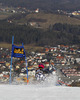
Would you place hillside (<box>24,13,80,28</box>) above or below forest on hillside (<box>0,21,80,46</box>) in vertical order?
above

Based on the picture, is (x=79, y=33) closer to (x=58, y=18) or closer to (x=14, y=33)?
(x=14, y=33)

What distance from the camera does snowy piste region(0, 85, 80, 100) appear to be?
147 inches

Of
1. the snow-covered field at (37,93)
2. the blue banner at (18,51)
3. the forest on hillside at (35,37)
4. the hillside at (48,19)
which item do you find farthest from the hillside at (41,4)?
the snow-covered field at (37,93)

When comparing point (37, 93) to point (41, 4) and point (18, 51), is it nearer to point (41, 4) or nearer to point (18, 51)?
point (18, 51)

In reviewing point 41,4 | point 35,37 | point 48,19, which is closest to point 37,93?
point 35,37

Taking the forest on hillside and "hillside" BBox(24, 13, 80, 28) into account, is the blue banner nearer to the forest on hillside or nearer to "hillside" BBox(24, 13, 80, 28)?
the forest on hillside

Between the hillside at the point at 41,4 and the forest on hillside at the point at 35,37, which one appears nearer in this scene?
the forest on hillside at the point at 35,37

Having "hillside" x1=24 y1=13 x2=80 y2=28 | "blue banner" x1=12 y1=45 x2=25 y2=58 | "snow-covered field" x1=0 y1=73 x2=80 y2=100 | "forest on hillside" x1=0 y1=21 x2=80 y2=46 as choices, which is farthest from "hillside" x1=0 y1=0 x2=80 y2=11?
"snow-covered field" x1=0 y1=73 x2=80 y2=100

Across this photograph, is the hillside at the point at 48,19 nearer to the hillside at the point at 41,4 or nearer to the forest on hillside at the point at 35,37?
the forest on hillside at the point at 35,37

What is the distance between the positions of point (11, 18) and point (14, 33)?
16036 millimetres

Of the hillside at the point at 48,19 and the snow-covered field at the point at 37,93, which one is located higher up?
the hillside at the point at 48,19

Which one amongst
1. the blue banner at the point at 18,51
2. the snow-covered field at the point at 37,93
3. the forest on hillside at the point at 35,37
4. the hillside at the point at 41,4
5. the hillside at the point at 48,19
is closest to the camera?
the snow-covered field at the point at 37,93

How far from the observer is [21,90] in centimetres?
414

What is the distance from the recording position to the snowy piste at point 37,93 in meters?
3.74
